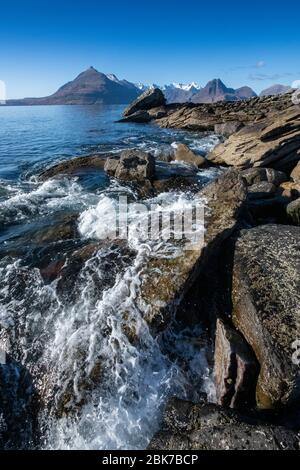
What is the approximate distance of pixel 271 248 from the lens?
8422mm

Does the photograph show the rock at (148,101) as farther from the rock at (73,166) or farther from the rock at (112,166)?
the rock at (112,166)

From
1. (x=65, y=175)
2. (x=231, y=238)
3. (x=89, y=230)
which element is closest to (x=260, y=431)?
(x=231, y=238)

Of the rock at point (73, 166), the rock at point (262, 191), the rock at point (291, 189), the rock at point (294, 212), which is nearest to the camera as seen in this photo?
the rock at point (294, 212)

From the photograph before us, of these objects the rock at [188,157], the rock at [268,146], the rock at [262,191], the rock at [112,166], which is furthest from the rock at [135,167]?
the rock at [262,191]

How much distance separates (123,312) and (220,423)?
3.45 m

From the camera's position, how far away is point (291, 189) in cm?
1484

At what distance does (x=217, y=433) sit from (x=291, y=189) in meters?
12.0

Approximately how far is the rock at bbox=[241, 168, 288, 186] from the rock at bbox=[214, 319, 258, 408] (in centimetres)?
1104

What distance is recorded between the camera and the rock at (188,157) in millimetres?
22328

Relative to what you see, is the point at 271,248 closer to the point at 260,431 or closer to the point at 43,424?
the point at 260,431

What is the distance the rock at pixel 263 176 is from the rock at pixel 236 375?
11.0 metres

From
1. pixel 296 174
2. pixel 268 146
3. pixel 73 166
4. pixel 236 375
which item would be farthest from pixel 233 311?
pixel 73 166

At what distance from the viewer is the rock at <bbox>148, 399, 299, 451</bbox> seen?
215 inches

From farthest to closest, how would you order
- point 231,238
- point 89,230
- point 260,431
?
point 89,230 → point 231,238 → point 260,431
